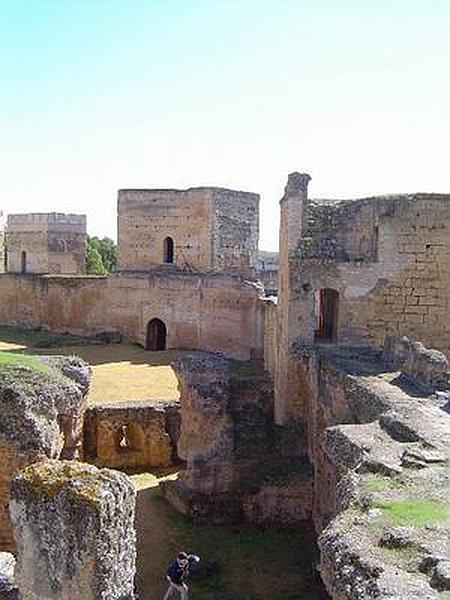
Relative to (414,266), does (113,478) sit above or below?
below

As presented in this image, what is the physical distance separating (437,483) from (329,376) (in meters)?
6.11

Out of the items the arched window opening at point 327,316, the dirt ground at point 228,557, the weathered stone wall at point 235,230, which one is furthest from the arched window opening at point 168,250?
the dirt ground at point 228,557

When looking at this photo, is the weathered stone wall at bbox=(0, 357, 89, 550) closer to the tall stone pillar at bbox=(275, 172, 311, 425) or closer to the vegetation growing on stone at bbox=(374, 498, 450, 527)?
the tall stone pillar at bbox=(275, 172, 311, 425)

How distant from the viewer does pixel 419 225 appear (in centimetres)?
1608

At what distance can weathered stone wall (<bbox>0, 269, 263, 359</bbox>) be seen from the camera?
1067 inches

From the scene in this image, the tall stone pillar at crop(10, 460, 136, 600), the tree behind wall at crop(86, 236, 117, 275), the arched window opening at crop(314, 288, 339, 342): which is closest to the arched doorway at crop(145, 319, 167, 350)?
the arched window opening at crop(314, 288, 339, 342)

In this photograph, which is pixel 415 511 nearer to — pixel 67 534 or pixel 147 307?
pixel 67 534

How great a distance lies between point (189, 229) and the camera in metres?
29.7

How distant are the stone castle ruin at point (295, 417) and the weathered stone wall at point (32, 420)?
0.11ft

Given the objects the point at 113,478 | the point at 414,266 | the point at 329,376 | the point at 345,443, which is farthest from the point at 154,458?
the point at 113,478

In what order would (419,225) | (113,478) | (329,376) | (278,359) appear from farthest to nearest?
(278,359) → (419,225) → (329,376) → (113,478)

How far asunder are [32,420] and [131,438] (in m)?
6.43

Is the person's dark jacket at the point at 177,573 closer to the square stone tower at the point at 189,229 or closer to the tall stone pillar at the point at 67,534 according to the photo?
the tall stone pillar at the point at 67,534

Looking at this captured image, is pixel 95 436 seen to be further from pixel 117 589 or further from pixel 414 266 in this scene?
pixel 117 589
